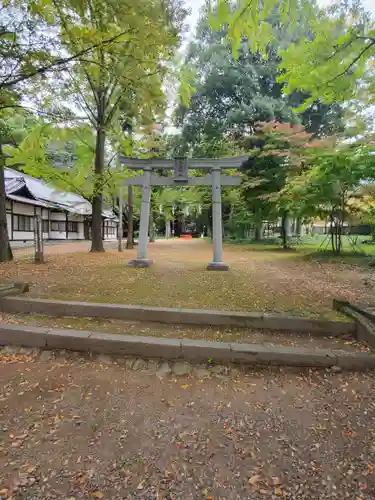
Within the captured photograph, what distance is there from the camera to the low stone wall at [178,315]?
3.56 meters

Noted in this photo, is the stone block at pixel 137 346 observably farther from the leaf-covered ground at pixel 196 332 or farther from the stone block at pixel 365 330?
the stone block at pixel 365 330

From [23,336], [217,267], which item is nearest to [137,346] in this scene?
[23,336]

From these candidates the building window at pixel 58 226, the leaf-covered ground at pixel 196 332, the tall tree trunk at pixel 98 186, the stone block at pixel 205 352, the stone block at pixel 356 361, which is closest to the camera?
→ the stone block at pixel 356 361

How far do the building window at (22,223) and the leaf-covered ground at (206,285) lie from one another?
441 inches

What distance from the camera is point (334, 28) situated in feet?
10.3

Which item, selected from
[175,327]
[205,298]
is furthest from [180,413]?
[205,298]

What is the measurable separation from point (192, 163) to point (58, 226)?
714 inches

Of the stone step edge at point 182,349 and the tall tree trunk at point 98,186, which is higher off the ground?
the tall tree trunk at point 98,186

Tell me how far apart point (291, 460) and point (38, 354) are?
272 cm

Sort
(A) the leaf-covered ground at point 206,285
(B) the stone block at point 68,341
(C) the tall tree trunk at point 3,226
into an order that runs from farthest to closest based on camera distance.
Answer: (C) the tall tree trunk at point 3,226, (A) the leaf-covered ground at point 206,285, (B) the stone block at point 68,341

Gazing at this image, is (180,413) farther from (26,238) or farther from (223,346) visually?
(26,238)

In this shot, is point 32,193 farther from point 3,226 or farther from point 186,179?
point 186,179

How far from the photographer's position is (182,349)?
2.98 metres

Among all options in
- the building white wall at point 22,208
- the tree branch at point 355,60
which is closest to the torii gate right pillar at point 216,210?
the tree branch at point 355,60
